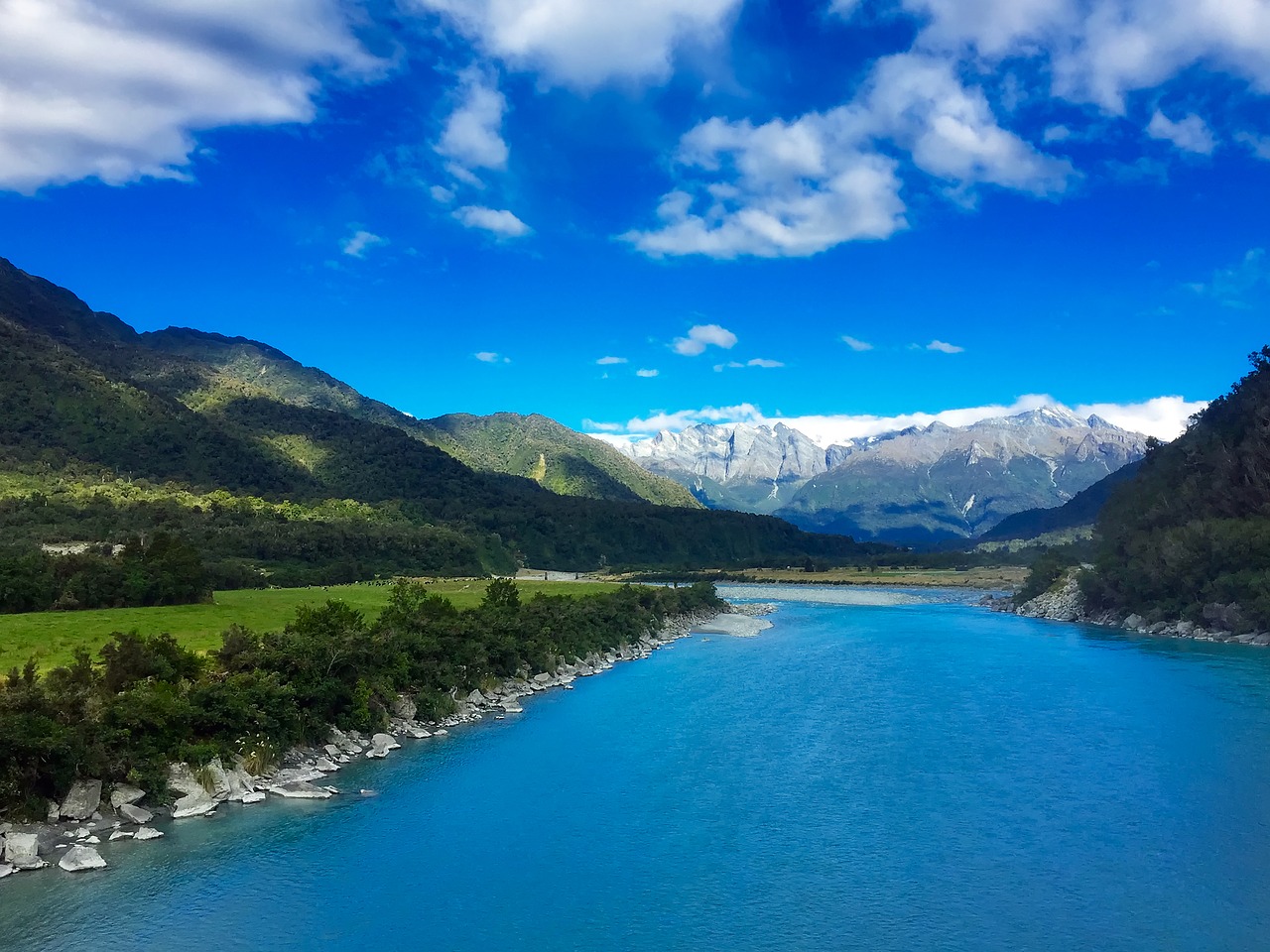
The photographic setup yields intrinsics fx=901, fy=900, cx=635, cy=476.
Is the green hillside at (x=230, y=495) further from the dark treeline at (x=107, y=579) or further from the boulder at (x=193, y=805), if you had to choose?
the boulder at (x=193, y=805)

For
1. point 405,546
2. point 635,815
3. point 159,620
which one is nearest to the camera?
point 635,815

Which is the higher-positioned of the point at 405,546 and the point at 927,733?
the point at 405,546

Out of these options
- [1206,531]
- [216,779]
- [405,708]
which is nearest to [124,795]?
[216,779]

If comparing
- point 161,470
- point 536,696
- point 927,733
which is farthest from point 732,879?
point 161,470

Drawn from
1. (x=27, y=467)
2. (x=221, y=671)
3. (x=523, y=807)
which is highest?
(x=27, y=467)

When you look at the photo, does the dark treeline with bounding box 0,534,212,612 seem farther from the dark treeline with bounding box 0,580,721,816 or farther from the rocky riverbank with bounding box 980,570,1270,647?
the rocky riverbank with bounding box 980,570,1270,647

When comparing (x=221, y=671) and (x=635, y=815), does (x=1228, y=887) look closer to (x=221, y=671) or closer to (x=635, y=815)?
(x=635, y=815)
